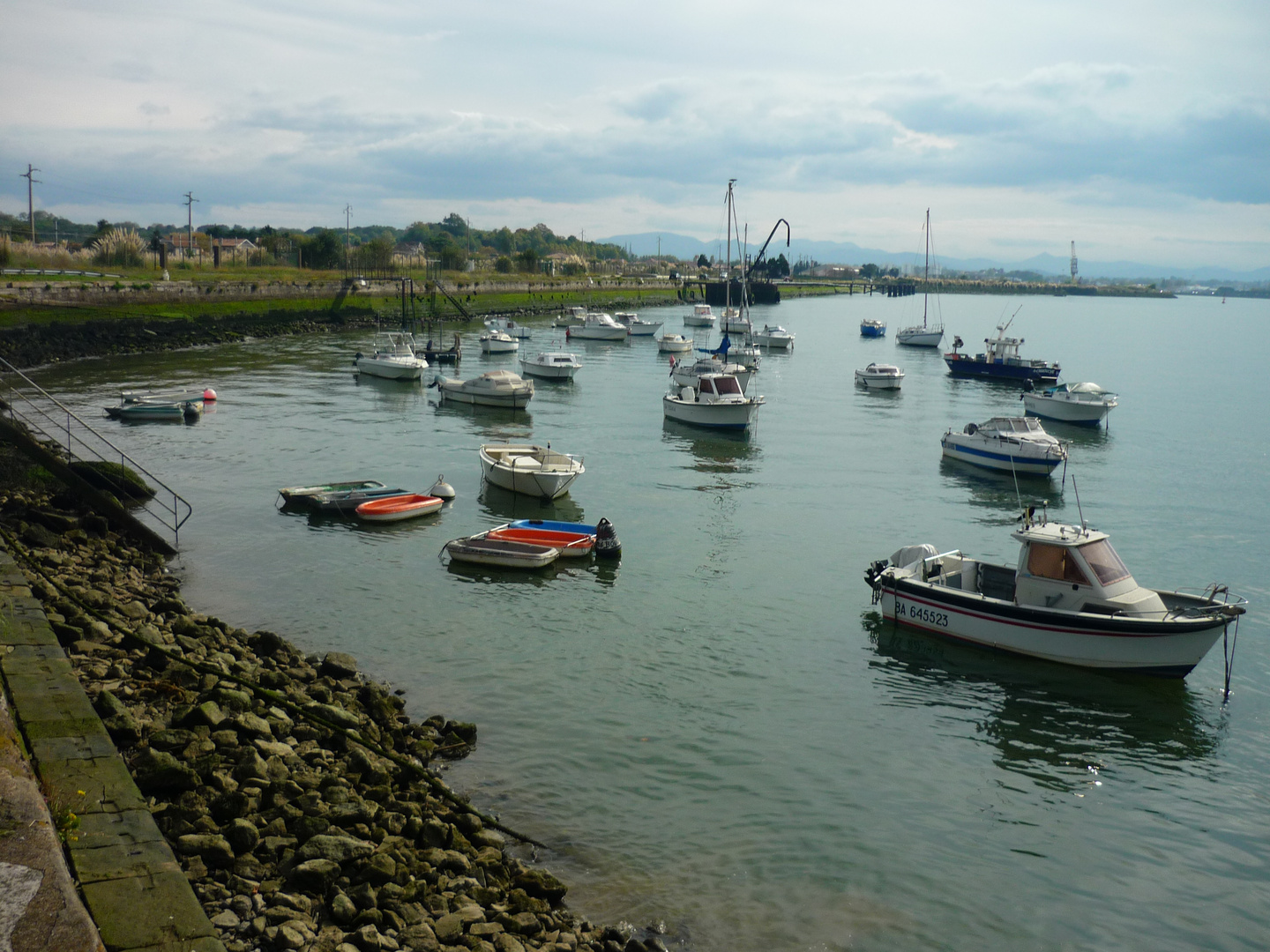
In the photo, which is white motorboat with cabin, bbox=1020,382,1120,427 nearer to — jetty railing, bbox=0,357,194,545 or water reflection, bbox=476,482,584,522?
water reflection, bbox=476,482,584,522

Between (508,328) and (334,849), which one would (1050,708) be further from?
(508,328)

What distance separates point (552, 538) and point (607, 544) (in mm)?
1580

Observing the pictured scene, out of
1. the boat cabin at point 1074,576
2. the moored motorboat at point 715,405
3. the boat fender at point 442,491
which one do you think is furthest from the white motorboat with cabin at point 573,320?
the boat cabin at point 1074,576

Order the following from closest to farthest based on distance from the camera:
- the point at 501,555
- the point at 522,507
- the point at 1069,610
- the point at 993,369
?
the point at 1069,610
the point at 501,555
the point at 522,507
the point at 993,369

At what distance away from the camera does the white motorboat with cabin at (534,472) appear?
1220 inches

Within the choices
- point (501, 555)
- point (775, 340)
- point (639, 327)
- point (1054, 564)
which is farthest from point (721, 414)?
point (639, 327)

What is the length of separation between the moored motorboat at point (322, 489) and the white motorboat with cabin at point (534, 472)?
349cm

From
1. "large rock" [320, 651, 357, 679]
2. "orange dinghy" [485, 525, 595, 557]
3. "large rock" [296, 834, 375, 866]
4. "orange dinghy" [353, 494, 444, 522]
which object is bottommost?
"large rock" [320, 651, 357, 679]

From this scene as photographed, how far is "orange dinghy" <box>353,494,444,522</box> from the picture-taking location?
2839 cm

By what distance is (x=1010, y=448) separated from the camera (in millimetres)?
38531

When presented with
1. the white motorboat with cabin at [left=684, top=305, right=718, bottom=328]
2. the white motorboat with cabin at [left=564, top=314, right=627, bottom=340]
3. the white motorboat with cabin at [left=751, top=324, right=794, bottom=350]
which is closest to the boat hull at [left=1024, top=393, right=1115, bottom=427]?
the white motorboat with cabin at [left=751, top=324, right=794, bottom=350]

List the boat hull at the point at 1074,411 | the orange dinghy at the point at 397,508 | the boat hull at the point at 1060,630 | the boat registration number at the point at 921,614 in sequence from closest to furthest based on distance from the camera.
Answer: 1. the boat hull at the point at 1060,630
2. the boat registration number at the point at 921,614
3. the orange dinghy at the point at 397,508
4. the boat hull at the point at 1074,411

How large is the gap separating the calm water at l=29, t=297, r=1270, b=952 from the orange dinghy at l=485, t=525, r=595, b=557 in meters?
1.24

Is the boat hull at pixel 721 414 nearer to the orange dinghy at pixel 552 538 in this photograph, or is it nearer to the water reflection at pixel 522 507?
the water reflection at pixel 522 507
